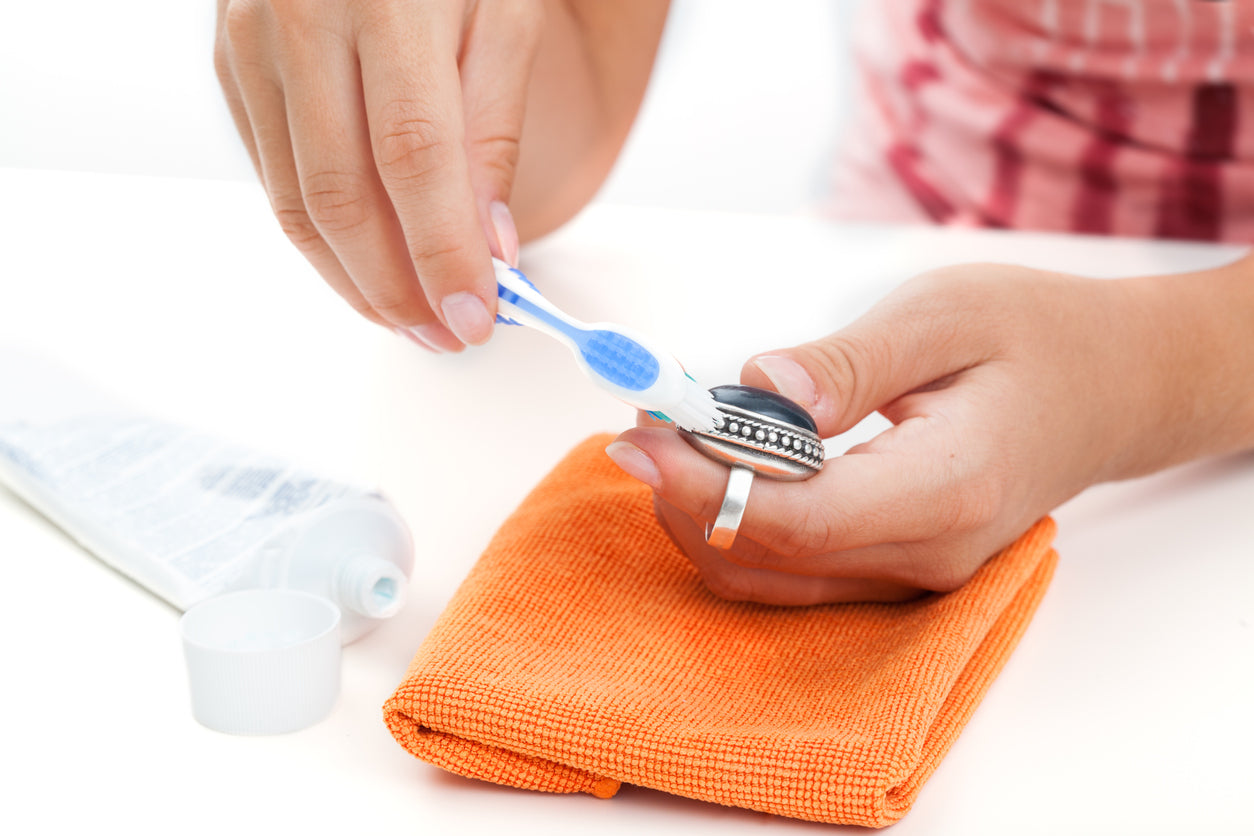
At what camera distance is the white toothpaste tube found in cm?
45

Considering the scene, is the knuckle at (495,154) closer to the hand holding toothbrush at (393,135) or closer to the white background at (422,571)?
the hand holding toothbrush at (393,135)

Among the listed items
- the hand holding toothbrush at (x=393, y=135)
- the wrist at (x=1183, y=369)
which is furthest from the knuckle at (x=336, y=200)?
the wrist at (x=1183, y=369)

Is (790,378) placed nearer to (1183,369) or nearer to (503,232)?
(503,232)

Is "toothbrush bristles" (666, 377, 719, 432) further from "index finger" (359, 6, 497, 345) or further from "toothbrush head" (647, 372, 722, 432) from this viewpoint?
"index finger" (359, 6, 497, 345)

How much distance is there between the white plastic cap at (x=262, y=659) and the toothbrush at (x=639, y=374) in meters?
0.13

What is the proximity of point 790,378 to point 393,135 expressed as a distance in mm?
171

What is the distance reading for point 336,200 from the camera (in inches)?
18.1

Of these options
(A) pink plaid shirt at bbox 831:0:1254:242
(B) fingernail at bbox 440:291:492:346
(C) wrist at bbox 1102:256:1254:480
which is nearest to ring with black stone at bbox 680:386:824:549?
(B) fingernail at bbox 440:291:492:346

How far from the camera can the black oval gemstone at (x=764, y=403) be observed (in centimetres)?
39

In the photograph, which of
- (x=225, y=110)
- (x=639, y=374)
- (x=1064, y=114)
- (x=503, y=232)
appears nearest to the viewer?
(x=639, y=374)

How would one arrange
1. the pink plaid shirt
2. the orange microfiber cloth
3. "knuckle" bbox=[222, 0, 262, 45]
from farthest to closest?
the pink plaid shirt → "knuckle" bbox=[222, 0, 262, 45] → the orange microfiber cloth

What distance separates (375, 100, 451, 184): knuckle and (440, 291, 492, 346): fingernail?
0.05 m

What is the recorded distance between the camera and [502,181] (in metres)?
0.50

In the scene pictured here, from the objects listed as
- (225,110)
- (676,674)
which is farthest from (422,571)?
(225,110)
